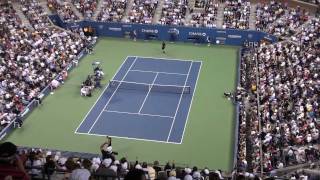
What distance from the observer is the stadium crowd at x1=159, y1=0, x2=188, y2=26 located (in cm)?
4134

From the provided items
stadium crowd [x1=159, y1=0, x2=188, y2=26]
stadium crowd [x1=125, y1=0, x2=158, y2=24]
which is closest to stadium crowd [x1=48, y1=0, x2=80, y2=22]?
stadium crowd [x1=125, y1=0, x2=158, y2=24]

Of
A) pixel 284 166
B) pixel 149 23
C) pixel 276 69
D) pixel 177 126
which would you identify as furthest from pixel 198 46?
pixel 284 166

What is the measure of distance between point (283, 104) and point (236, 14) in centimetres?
1675

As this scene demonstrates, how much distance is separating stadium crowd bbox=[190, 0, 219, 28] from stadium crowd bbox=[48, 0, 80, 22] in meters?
10.1

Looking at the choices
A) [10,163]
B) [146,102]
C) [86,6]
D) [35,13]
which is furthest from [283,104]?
[35,13]

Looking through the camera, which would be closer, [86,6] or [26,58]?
[26,58]

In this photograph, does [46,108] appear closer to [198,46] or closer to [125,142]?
[125,142]

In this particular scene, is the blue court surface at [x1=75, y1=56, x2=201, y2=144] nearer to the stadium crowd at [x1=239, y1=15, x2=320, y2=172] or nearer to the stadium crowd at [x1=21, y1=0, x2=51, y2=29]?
the stadium crowd at [x1=239, y1=15, x2=320, y2=172]

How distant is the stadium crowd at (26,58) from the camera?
28.8m

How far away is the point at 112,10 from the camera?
43.2 meters

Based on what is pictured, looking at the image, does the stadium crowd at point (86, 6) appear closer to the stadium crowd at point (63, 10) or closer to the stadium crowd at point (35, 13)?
the stadium crowd at point (63, 10)

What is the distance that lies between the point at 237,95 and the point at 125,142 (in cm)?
816

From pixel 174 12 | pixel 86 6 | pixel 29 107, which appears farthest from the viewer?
pixel 86 6

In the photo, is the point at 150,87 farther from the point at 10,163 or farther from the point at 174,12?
the point at 10,163
